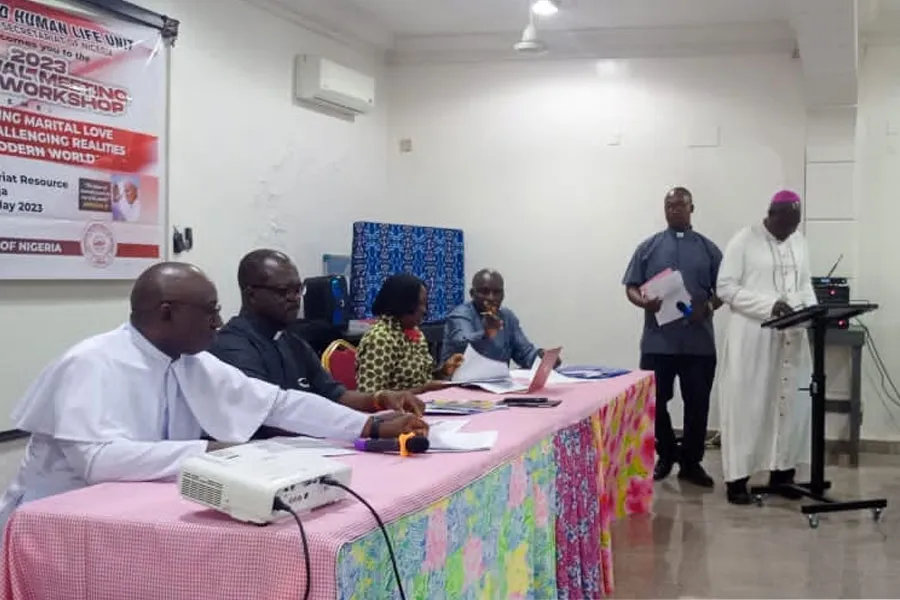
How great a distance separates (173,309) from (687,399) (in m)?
3.68

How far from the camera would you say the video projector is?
1.60m

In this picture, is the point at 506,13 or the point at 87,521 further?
the point at 506,13

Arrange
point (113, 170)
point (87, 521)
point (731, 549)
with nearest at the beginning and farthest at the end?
point (87, 521)
point (731, 549)
point (113, 170)

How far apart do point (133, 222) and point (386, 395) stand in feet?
6.85

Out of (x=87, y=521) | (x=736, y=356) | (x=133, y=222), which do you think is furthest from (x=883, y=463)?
(x=87, y=521)

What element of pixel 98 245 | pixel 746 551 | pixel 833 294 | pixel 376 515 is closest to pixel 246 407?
pixel 376 515

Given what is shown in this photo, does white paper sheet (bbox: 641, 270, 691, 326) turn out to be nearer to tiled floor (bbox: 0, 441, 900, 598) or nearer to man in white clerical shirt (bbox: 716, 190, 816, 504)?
man in white clerical shirt (bbox: 716, 190, 816, 504)

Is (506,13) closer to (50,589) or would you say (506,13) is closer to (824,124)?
(824,124)

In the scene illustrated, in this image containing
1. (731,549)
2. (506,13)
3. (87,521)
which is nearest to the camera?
(87,521)

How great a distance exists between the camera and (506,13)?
6.14 metres

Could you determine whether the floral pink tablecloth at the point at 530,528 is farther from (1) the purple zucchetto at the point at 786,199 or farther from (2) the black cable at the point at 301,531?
(1) the purple zucchetto at the point at 786,199

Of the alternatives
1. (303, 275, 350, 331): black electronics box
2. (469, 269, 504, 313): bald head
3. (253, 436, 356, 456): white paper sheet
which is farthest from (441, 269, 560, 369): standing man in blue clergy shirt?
(253, 436, 356, 456): white paper sheet

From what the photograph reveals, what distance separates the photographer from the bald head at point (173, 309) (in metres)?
2.15

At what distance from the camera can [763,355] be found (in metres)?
4.73
